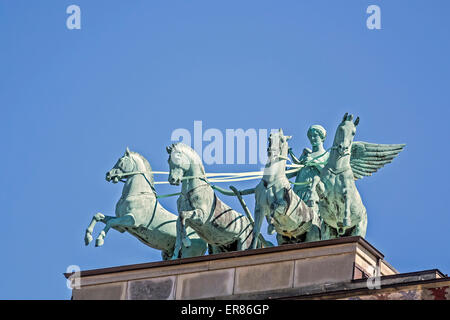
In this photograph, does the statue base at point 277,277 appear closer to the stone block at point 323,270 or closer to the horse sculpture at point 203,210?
the stone block at point 323,270

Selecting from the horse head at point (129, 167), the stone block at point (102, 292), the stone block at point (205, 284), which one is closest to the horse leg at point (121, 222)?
the horse head at point (129, 167)

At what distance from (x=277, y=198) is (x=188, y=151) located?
7.70ft

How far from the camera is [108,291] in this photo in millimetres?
30328

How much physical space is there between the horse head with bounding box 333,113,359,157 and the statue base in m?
2.01

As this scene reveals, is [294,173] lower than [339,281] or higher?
higher

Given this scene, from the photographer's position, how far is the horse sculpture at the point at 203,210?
105ft

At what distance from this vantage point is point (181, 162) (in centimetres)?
3244

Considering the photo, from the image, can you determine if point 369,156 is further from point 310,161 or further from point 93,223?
point 93,223

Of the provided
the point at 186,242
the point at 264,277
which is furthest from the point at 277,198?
the point at 264,277
